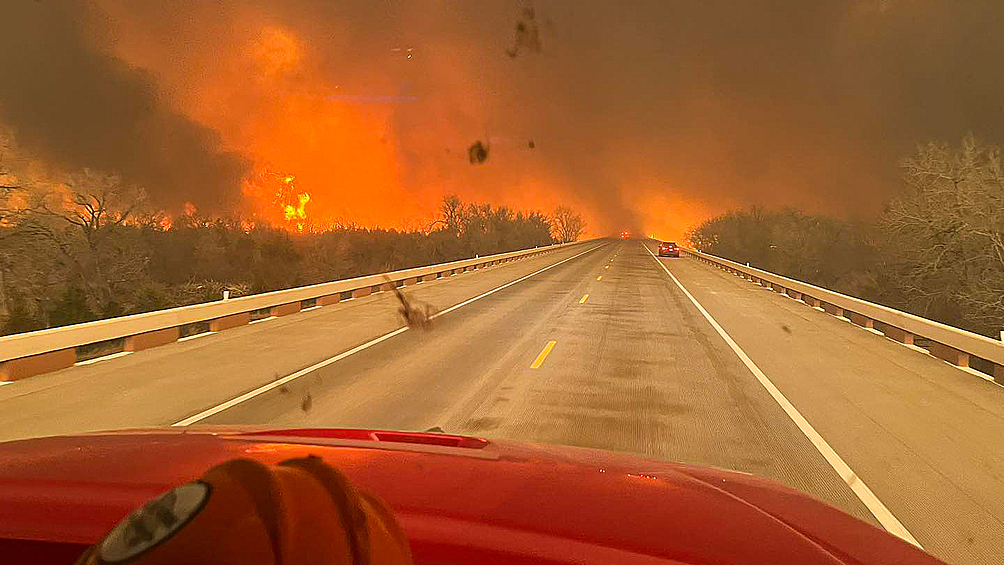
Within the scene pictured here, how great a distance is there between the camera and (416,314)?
19.9 metres

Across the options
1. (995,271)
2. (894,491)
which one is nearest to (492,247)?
(995,271)

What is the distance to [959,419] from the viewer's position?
8.55 metres

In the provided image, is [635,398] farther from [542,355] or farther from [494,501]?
[494,501]

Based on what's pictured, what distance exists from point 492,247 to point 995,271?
89.6 metres

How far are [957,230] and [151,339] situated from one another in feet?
104

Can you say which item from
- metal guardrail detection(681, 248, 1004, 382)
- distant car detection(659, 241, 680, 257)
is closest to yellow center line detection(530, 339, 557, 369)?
metal guardrail detection(681, 248, 1004, 382)

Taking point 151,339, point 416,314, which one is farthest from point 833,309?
point 151,339

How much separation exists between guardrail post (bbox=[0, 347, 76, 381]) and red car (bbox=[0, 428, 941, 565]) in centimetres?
826

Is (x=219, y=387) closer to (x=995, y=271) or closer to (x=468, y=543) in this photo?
(x=468, y=543)

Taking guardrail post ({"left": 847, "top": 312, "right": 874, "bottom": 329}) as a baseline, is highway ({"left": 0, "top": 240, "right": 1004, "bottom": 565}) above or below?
above

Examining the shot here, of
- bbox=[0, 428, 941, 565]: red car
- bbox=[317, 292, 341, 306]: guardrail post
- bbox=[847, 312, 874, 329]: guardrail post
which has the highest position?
bbox=[0, 428, 941, 565]: red car

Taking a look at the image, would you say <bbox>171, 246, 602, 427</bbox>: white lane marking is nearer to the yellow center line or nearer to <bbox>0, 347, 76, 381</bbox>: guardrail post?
the yellow center line

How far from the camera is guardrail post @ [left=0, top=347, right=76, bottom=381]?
33.1 ft

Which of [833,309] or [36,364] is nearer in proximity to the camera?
[36,364]
